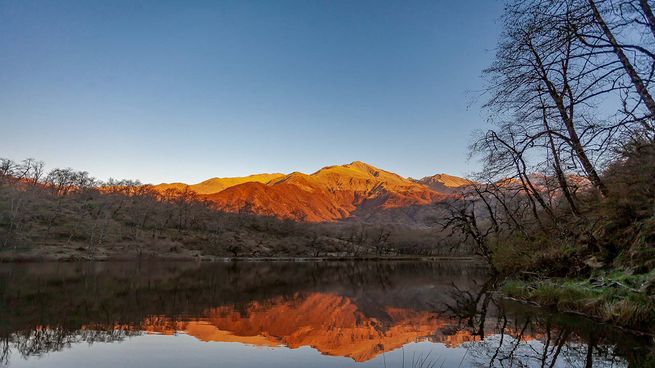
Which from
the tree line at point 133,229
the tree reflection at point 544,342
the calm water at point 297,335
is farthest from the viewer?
the tree line at point 133,229

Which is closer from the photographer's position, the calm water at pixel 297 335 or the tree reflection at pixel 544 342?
the tree reflection at pixel 544 342

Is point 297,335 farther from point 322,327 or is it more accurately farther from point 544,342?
point 544,342

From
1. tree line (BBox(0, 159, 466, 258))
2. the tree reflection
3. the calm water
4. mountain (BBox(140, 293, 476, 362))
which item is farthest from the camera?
tree line (BBox(0, 159, 466, 258))

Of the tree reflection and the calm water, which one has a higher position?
the tree reflection

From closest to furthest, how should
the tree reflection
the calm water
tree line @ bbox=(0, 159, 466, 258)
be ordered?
the tree reflection → the calm water → tree line @ bbox=(0, 159, 466, 258)

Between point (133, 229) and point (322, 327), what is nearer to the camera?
point (322, 327)

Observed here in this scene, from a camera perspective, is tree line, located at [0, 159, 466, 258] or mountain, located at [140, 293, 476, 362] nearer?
mountain, located at [140, 293, 476, 362]

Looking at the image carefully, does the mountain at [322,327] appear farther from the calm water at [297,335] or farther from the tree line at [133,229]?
the tree line at [133,229]

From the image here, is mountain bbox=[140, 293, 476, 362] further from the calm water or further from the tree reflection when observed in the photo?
the tree reflection

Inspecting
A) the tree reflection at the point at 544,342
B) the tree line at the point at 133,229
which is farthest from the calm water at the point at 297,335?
the tree line at the point at 133,229

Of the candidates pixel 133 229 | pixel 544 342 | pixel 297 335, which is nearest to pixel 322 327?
pixel 297 335

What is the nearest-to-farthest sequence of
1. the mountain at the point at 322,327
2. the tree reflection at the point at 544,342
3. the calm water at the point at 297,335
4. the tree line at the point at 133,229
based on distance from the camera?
the tree reflection at the point at 544,342, the calm water at the point at 297,335, the mountain at the point at 322,327, the tree line at the point at 133,229

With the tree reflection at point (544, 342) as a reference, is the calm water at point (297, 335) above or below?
below

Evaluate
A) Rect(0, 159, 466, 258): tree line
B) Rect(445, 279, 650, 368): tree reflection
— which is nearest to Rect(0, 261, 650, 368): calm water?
Rect(445, 279, 650, 368): tree reflection
